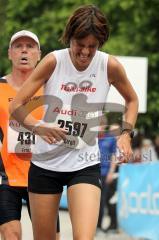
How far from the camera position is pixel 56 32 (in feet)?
73.1

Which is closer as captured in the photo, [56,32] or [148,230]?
[148,230]

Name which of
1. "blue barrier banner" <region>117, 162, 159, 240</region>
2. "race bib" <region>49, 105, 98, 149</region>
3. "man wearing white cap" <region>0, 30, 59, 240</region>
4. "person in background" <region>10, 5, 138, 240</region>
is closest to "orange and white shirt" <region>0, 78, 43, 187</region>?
"man wearing white cap" <region>0, 30, 59, 240</region>

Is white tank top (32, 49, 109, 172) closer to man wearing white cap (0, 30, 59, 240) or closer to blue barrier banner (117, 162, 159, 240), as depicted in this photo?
man wearing white cap (0, 30, 59, 240)

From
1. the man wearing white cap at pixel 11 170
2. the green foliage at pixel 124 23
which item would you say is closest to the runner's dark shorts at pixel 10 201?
the man wearing white cap at pixel 11 170

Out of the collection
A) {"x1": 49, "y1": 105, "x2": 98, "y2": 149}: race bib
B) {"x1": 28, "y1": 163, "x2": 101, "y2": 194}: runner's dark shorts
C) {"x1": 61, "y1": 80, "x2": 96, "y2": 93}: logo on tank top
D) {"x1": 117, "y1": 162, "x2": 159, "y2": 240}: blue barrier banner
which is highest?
{"x1": 61, "y1": 80, "x2": 96, "y2": 93}: logo on tank top

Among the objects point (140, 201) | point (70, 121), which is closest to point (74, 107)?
point (70, 121)

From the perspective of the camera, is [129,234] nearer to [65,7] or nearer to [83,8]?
[83,8]

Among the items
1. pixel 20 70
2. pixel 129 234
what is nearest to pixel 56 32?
pixel 129 234

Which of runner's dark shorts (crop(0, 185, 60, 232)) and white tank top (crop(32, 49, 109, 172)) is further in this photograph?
runner's dark shorts (crop(0, 185, 60, 232))

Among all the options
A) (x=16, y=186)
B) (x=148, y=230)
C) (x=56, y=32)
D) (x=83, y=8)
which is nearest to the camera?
(x=83, y=8)

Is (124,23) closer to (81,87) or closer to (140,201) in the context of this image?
(140,201)

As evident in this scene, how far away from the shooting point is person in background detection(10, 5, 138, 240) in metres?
5.62

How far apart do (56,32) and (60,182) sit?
16.7 m

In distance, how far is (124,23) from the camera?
76.2 ft
